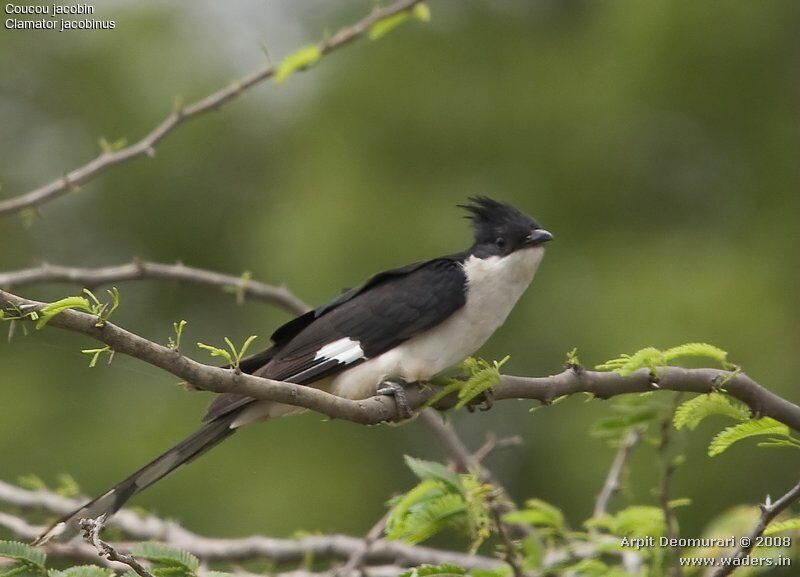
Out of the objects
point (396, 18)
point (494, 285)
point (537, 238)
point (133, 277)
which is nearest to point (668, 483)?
point (494, 285)

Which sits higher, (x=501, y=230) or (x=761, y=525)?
(x=501, y=230)

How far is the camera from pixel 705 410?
10.9 feet

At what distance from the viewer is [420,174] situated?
44.3ft

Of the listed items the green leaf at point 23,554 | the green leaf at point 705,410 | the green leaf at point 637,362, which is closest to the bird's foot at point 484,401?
the green leaf at point 637,362

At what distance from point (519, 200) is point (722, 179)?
271cm

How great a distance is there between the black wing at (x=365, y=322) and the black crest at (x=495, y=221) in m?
0.22

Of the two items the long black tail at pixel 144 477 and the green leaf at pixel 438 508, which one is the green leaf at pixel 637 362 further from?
the long black tail at pixel 144 477

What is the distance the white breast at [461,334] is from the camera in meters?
4.29

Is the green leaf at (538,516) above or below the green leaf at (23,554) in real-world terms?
below

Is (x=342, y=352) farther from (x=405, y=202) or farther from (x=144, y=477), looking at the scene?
(x=405, y=202)

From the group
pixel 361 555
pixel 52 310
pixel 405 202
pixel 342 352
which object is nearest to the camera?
pixel 52 310

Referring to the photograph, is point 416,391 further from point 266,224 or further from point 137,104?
point 137,104

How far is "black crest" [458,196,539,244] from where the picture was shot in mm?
4770

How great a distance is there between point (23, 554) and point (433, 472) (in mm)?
1266
